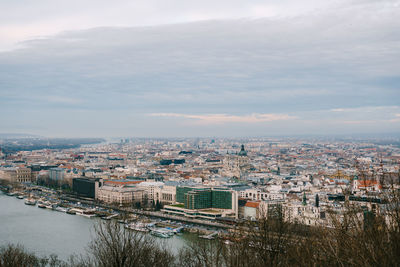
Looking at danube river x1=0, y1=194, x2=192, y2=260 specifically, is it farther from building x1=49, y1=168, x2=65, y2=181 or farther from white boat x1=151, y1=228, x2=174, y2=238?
building x1=49, y1=168, x2=65, y2=181

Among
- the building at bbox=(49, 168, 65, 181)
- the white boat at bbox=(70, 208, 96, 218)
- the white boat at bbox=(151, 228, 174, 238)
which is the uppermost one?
the building at bbox=(49, 168, 65, 181)

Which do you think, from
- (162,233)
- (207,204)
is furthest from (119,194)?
(162,233)

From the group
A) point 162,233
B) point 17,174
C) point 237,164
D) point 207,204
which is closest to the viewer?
point 162,233

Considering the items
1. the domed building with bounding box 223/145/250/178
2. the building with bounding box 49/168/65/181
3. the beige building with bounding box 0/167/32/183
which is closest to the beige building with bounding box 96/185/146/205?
the building with bounding box 49/168/65/181

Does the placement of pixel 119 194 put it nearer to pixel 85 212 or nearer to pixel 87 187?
pixel 87 187

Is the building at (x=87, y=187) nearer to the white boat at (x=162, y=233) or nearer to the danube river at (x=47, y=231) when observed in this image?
the danube river at (x=47, y=231)

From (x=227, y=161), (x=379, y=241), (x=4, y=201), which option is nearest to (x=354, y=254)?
(x=379, y=241)

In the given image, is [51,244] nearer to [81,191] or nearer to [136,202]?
[136,202]

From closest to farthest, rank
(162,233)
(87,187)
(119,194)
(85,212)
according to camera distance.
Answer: (162,233) → (85,212) → (119,194) → (87,187)

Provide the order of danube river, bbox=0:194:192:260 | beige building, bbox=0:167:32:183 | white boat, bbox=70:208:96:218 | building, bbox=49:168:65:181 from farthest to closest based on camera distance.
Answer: beige building, bbox=0:167:32:183 < building, bbox=49:168:65:181 < white boat, bbox=70:208:96:218 < danube river, bbox=0:194:192:260
